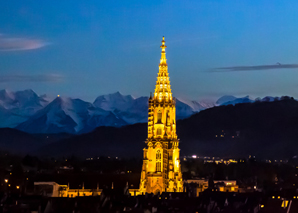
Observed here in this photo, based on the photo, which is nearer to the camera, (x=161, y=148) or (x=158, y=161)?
(x=161, y=148)

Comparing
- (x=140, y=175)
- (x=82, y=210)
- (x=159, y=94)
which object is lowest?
(x=82, y=210)

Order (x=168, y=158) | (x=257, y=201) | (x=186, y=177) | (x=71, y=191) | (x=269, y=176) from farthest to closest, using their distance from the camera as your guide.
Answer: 1. (x=269, y=176)
2. (x=186, y=177)
3. (x=71, y=191)
4. (x=168, y=158)
5. (x=257, y=201)

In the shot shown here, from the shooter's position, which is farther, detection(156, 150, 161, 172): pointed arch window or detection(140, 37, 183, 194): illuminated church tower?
detection(156, 150, 161, 172): pointed arch window

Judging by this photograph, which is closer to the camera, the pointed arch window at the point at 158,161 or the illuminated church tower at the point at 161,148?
the illuminated church tower at the point at 161,148

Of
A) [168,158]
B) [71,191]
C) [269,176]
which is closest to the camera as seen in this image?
[168,158]

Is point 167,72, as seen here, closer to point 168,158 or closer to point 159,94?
point 159,94

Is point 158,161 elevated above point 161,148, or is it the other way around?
point 161,148

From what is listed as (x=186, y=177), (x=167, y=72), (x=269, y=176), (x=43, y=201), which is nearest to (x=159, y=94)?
(x=167, y=72)

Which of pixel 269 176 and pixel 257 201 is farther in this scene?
pixel 269 176
